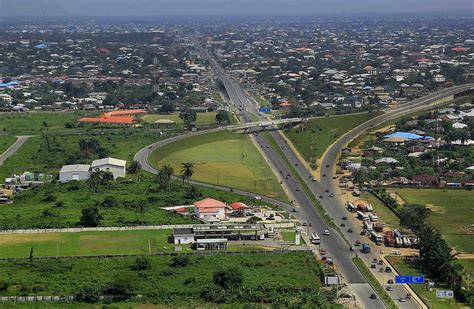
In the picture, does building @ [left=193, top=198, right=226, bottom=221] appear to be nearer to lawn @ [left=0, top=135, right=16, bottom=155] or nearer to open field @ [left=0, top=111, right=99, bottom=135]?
lawn @ [left=0, top=135, right=16, bottom=155]

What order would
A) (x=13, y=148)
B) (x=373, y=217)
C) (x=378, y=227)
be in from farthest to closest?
(x=13, y=148) < (x=373, y=217) < (x=378, y=227)

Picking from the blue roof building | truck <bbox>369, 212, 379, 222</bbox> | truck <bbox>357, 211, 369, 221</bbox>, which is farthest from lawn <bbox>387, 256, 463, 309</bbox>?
the blue roof building

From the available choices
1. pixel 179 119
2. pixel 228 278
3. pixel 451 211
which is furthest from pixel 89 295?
pixel 179 119

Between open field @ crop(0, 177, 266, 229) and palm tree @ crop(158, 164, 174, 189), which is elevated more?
palm tree @ crop(158, 164, 174, 189)

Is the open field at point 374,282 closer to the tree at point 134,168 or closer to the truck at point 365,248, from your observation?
the truck at point 365,248

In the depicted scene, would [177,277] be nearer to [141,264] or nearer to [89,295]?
[141,264]

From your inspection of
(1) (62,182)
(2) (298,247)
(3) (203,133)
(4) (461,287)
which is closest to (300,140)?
(3) (203,133)
